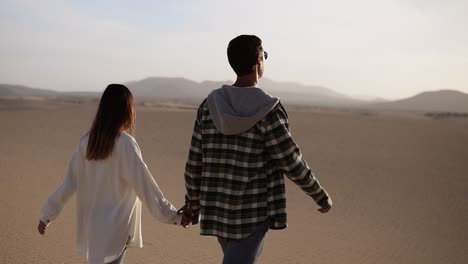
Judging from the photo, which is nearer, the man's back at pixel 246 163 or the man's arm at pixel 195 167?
the man's back at pixel 246 163

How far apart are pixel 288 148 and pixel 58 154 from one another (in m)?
12.2

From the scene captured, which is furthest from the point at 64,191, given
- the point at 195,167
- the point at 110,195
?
the point at 195,167

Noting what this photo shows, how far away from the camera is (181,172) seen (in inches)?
462

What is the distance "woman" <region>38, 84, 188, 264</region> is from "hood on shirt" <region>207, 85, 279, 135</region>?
0.57 meters

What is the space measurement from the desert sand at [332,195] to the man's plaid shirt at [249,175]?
3.15 m

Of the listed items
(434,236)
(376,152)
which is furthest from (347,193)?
(376,152)

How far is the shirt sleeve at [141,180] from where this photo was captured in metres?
2.80

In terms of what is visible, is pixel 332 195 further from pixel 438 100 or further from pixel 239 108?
pixel 438 100

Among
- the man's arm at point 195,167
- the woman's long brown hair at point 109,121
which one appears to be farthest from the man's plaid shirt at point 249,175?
the woman's long brown hair at point 109,121

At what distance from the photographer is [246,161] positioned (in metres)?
2.48

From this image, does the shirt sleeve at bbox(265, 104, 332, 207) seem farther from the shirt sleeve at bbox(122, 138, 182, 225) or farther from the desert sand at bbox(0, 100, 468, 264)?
the desert sand at bbox(0, 100, 468, 264)

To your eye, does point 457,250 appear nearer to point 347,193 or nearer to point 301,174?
point 347,193

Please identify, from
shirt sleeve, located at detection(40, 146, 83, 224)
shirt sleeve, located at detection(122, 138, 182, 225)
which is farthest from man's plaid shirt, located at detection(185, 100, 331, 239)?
shirt sleeve, located at detection(40, 146, 83, 224)

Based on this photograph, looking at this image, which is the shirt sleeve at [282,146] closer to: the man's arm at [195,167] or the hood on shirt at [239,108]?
the hood on shirt at [239,108]
